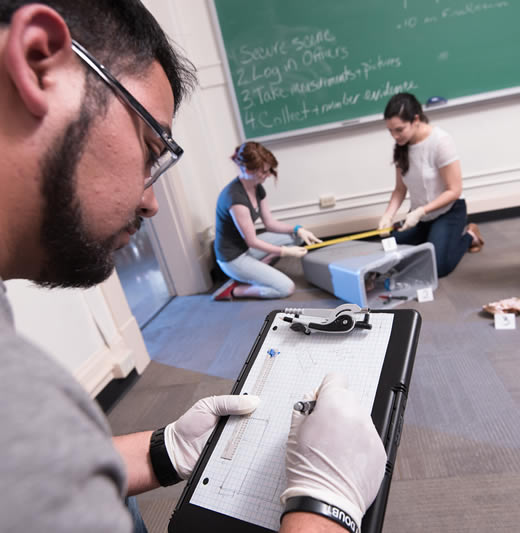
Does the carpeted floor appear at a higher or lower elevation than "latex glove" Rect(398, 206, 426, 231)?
lower

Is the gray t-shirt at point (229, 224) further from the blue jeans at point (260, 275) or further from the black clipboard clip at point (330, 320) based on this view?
the black clipboard clip at point (330, 320)

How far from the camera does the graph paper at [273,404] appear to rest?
20.3 inches

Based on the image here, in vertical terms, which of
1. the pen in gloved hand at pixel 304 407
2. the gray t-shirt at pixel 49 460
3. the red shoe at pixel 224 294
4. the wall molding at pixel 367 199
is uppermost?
the gray t-shirt at pixel 49 460

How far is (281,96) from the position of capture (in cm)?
281

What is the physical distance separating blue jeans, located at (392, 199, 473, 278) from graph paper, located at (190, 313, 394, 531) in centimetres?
164

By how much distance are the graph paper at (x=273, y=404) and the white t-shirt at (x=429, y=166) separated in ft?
5.75

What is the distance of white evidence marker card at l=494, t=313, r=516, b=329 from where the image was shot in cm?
151

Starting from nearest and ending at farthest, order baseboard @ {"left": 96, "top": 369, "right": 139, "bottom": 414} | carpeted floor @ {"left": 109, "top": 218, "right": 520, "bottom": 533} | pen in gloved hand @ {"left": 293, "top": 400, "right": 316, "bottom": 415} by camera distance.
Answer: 1. pen in gloved hand @ {"left": 293, "top": 400, "right": 316, "bottom": 415}
2. carpeted floor @ {"left": 109, "top": 218, "right": 520, "bottom": 533}
3. baseboard @ {"left": 96, "top": 369, "right": 139, "bottom": 414}

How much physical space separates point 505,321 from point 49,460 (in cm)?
178

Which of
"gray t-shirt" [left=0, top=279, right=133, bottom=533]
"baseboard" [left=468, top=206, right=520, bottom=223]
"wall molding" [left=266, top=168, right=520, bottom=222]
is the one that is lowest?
"baseboard" [left=468, top=206, right=520, bottom=223]

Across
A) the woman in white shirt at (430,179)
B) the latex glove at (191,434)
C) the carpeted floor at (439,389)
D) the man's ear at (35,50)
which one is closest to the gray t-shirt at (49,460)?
the man's ear at (35,50)

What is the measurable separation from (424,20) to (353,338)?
9.22 ft

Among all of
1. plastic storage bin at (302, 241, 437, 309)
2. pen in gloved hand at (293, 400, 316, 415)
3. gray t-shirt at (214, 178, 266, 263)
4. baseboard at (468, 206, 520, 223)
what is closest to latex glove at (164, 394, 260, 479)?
pen in gloved hand at (293, 400, 316, 415)

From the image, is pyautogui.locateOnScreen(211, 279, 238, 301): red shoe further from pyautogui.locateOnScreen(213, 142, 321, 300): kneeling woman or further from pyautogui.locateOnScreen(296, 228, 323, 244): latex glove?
pyautogui.locateOnScreen(296, 228, 323, 244): latex glove
